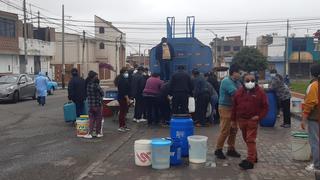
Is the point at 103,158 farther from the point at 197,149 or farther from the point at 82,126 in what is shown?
the point at 82,126

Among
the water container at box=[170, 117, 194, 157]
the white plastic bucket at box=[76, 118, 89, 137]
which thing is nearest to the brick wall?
the white plastic bucket at box=[76, 118, 89, 137]

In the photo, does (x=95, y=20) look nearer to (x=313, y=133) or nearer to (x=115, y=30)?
(x=115, y=30)

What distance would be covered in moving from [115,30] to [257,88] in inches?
3150

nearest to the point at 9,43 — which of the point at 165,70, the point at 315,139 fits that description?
the point at 165,70

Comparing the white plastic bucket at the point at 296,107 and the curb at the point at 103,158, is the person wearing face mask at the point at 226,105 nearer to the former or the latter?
the curb at the point at 103,158

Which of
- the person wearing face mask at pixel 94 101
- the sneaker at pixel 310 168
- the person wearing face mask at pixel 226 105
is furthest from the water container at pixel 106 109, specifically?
the sneaker at pixel 310 168

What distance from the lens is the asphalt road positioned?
8695 mm

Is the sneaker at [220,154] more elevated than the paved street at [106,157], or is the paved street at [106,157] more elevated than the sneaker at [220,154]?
the sneaker at [220,154]

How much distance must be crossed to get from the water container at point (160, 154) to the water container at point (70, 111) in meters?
6.73

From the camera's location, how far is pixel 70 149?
10984mm

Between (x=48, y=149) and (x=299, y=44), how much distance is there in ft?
236

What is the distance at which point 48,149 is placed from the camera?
36.2 ft

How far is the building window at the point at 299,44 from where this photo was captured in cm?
7756

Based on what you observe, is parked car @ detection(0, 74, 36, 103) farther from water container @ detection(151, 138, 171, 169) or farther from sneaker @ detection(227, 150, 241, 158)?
water container @ detection(151, 138, 171, 169)
